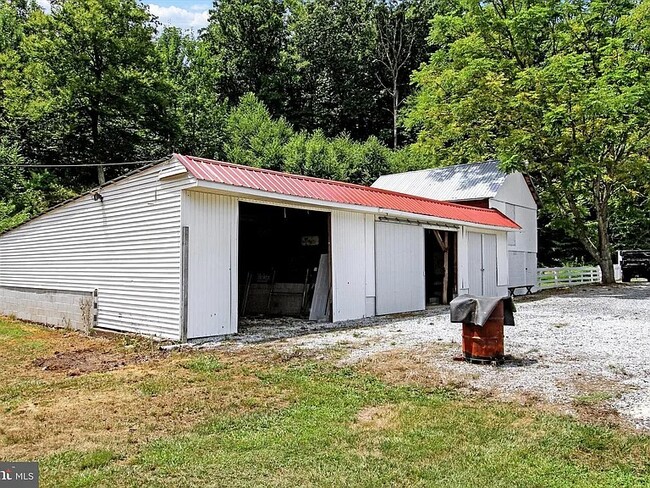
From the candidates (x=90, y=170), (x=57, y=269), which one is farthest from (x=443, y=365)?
(x=90, y=170)

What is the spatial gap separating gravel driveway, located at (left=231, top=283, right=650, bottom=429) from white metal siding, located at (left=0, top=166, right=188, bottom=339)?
1511mm

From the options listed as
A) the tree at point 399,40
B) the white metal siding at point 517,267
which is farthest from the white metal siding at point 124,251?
the tree at point 399,40

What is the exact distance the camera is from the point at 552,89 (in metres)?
16.4

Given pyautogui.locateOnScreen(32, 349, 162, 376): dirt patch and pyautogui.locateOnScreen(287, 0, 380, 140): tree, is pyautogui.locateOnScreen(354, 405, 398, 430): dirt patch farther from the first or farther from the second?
pyautogui.locateOnScreen(287, 0, 380, 140): tree

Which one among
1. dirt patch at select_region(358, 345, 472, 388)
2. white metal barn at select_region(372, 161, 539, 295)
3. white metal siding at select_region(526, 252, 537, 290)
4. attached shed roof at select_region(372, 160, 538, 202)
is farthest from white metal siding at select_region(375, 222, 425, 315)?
white metal siding at select_region(526, 252, 537, 290)

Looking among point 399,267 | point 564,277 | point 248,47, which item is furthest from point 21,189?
point 564,277

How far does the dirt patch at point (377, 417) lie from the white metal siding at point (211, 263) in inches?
163

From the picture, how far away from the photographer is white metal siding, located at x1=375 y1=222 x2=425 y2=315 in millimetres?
11467

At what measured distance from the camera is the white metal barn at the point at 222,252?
8078 millimetres

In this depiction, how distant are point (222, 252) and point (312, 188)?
98.4 inches

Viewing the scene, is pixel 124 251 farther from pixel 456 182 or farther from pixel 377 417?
pixel 456 182

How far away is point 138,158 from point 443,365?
22023 mm

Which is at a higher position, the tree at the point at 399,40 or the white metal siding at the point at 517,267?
the tree at the point at 399,40

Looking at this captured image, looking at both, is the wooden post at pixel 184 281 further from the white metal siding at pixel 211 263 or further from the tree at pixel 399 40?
the tree at pixel 399 40
